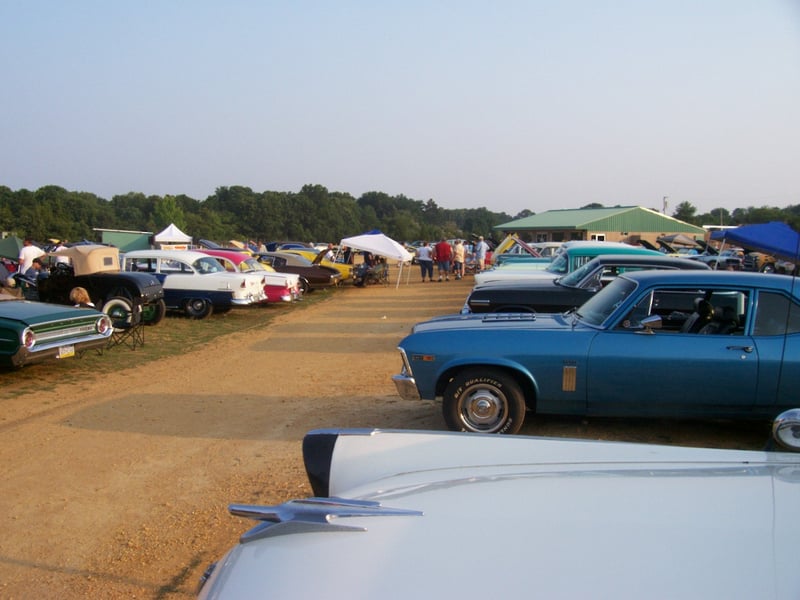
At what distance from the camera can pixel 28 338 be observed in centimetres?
785

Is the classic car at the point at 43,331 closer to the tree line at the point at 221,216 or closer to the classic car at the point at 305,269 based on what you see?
the classic car at the point at 305,269

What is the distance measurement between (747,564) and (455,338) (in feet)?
14.1

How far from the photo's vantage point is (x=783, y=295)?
5598 mm

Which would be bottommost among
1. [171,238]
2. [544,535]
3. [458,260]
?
[544,535]

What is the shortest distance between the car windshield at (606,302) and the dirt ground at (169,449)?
1.05m

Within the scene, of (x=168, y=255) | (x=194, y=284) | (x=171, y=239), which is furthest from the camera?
(x=171, y=239)

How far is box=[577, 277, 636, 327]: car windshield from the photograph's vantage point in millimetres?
5902

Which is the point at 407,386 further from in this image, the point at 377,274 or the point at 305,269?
the point at 377,274

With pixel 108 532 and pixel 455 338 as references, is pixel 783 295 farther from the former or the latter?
pixel 108 532

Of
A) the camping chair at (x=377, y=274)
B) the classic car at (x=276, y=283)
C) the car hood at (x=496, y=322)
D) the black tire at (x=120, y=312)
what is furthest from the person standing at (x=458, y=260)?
the car hood at (x=496, y=322)

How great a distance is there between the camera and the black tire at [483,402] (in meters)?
5.63

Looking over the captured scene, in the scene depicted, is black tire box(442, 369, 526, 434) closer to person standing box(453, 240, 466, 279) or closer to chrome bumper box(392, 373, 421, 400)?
chrome bumper box(392, 373, 421, 400)

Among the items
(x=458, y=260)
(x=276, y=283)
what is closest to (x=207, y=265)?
(x=276, y=283)

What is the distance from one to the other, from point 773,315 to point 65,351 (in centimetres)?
803
